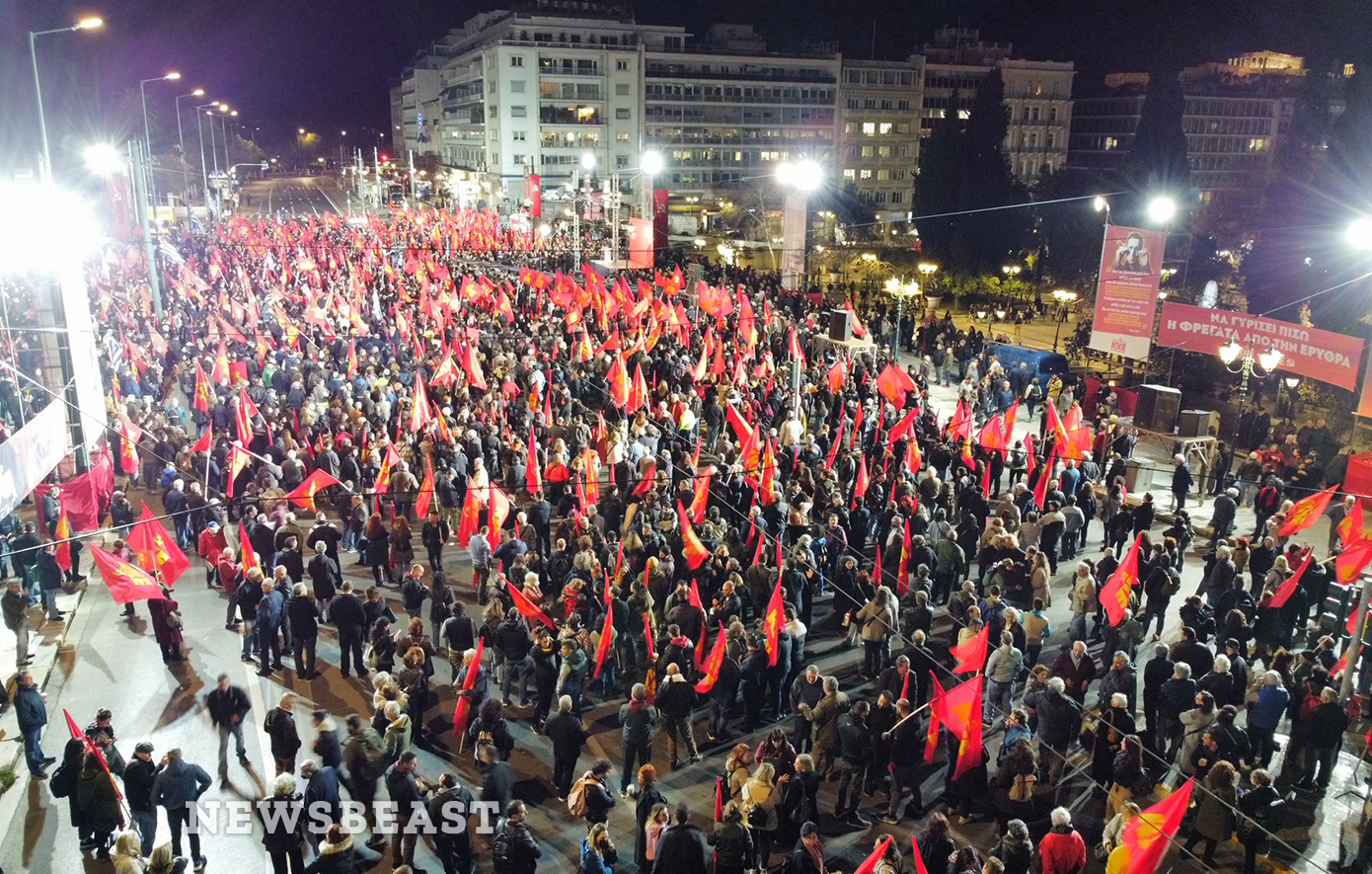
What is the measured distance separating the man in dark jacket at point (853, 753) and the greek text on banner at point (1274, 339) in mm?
15218

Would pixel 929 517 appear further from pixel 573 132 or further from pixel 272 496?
pixel 573 132

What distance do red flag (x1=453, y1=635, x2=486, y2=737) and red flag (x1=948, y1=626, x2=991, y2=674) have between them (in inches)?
184

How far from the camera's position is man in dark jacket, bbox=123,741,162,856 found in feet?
25.5

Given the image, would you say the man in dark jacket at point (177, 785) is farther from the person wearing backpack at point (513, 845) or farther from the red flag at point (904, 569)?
the red flag at point (904, 569)

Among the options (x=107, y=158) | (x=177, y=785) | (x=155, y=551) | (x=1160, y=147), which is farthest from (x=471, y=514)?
(x=1160, y=147)

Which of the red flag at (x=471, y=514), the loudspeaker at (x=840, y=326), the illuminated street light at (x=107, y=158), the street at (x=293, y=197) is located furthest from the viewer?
the street at (x=293, y=197)

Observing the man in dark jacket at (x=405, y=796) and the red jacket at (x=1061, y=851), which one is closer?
the red jacket at (x=1061, y=851)

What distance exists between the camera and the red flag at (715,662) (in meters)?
9.77

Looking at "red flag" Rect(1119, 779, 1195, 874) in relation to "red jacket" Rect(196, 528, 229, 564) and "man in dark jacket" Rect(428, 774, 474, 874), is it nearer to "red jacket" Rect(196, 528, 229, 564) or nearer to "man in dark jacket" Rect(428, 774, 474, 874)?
"man in dark jacket" Rect(428, 774, 474, 874)

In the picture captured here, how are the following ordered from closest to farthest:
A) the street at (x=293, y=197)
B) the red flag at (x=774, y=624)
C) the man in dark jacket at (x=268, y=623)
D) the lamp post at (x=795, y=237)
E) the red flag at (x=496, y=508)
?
the red flag at (x=774, y=624) < the man in dark jacket at (x=268, y=623) < the red flag at (x=496, y=508) < the lamp post at (x=795, y=237) < the street at (x=293, y=197)

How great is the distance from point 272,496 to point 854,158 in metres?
84.6

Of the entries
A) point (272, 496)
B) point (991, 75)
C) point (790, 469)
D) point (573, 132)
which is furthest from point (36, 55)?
point (573, 132)

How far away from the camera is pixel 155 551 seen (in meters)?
11.8

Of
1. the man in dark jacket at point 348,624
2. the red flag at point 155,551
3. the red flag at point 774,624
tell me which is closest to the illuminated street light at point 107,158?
the red flag at point 155,551
